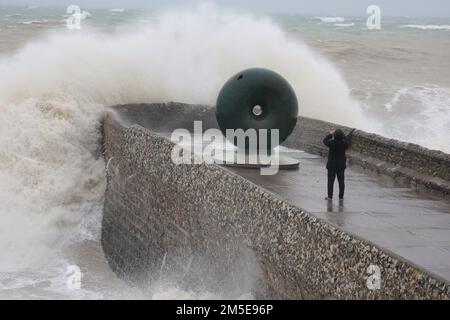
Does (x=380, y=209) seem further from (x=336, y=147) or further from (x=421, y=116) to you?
(x=421, y=116)

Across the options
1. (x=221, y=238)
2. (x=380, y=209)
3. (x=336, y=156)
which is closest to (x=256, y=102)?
(x=336, y=156)

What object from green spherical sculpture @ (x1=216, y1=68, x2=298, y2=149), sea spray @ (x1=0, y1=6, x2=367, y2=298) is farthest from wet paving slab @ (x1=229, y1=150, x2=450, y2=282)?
sea spray @ (x1=0, y1=6, x2=367, y2=298)

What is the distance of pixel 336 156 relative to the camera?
32.7 ft

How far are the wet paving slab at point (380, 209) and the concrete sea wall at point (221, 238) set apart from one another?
403 millimetres

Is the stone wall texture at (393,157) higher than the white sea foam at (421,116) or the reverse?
higher

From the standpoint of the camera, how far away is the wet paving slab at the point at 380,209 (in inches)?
313

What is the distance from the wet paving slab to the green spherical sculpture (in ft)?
2.38

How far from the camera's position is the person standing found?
32.0 ft

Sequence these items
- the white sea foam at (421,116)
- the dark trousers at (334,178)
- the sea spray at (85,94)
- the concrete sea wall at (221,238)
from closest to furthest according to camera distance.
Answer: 1. the concrete sea wall at (221,238)
2. the dark trousers at (334,178)
3. the sea spray at (85,94)
4. the white sea foam at (421,116)

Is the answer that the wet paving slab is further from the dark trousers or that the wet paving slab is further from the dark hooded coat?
the dark hooded coat

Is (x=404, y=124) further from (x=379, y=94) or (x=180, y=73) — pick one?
(x=180, y=73)

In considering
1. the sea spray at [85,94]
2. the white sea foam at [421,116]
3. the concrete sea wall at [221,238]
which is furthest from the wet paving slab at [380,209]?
the white sea foam at [421,116]

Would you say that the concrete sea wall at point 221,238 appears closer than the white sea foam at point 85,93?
Yes

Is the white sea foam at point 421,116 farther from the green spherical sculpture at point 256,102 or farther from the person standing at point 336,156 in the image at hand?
the person standing at point 336,156
